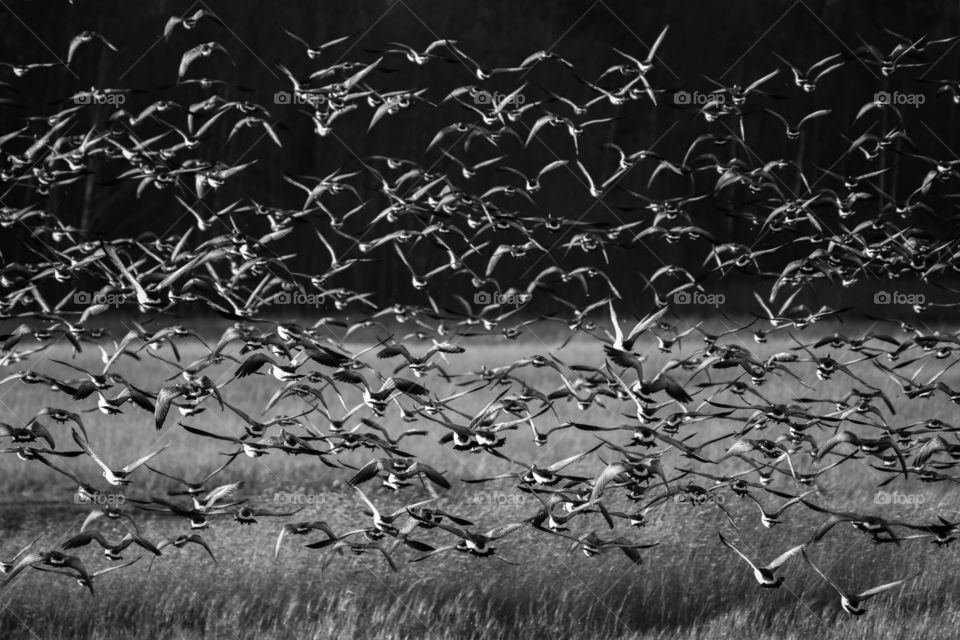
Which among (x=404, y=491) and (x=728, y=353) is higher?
(x=728, y=353)

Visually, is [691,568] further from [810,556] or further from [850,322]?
[850,322]

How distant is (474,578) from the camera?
698 centimetres

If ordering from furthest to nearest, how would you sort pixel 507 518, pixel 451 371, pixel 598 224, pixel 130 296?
1. pixel 451 371
2. pixel 507 518
3. pixel 598 224
4. pixel 130 296

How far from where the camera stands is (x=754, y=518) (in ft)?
28.6

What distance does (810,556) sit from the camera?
306 inches

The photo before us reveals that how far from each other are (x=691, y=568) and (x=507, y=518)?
175cm

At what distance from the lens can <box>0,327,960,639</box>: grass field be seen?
652 centimetres

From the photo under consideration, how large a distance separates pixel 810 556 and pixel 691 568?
1165 millimetres

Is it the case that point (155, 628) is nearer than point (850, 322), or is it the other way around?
point (155, 628)

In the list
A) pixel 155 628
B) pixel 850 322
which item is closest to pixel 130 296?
pixel 155 628

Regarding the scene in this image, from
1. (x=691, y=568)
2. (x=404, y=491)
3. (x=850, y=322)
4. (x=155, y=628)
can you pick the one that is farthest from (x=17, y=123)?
(x=850, y=322)

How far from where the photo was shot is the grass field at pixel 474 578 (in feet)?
21.4

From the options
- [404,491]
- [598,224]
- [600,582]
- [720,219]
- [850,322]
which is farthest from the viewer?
[850,322]

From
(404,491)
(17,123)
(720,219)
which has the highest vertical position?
(17,123)
